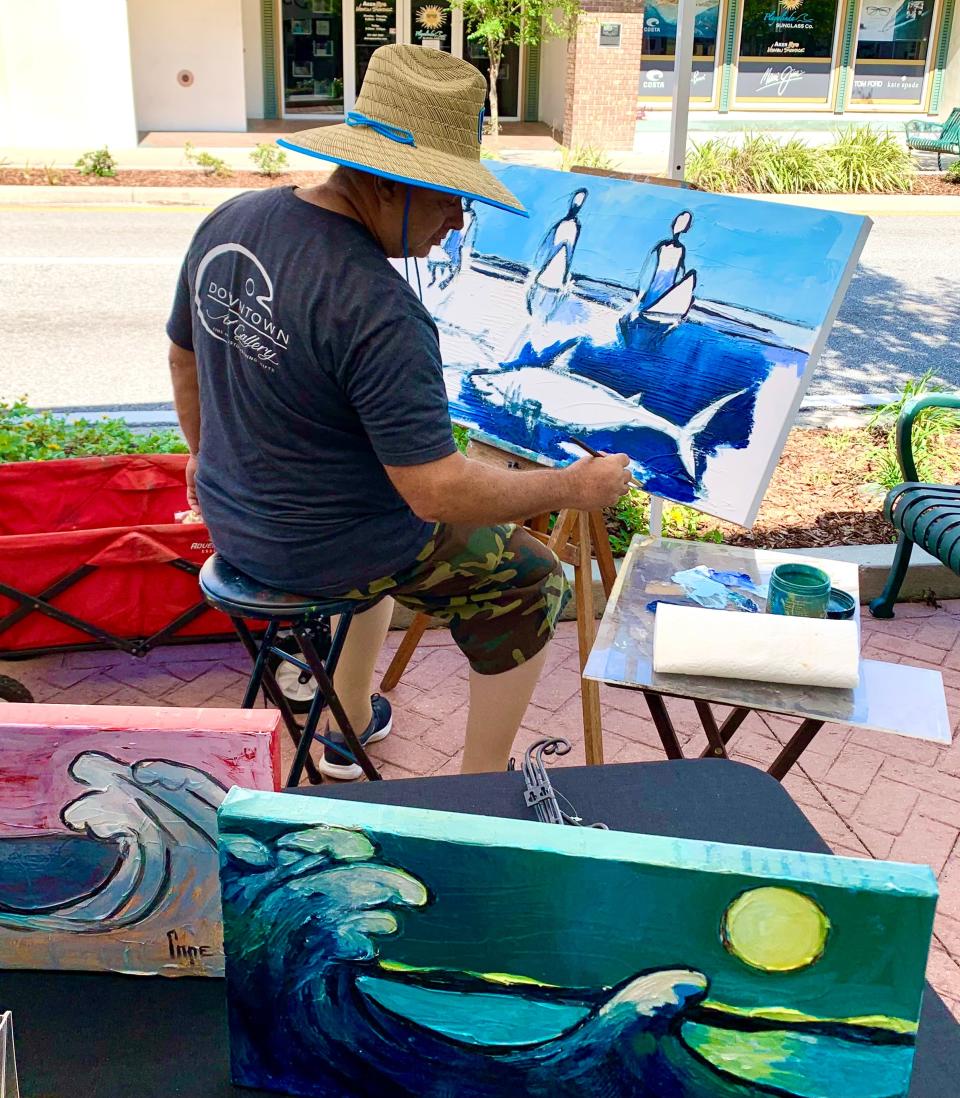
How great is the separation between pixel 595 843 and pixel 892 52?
62.1ft

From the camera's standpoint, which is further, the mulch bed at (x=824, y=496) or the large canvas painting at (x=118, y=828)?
the mulch bed at (x=824, y=496)

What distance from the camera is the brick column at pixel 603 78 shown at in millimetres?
14930

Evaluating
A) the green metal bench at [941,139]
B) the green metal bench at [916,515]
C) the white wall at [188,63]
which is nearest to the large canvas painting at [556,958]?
the green metal bench at [916,515]

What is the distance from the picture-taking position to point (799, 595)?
7.79 ft

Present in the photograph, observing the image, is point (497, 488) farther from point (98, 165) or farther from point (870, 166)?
point (870, 166)

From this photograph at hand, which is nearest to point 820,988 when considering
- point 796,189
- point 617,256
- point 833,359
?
point 617,256

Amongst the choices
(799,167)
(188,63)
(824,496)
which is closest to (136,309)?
(824,496)

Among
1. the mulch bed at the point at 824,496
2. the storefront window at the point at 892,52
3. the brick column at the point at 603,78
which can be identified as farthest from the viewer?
the storefront window at the point at 892,52

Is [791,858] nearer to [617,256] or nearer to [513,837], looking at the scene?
[513,837]

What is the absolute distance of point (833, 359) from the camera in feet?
24.7

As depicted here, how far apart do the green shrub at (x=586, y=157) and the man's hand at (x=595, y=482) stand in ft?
36.0

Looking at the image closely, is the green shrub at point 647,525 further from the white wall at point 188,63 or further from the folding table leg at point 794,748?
the white wall at point 188,63
